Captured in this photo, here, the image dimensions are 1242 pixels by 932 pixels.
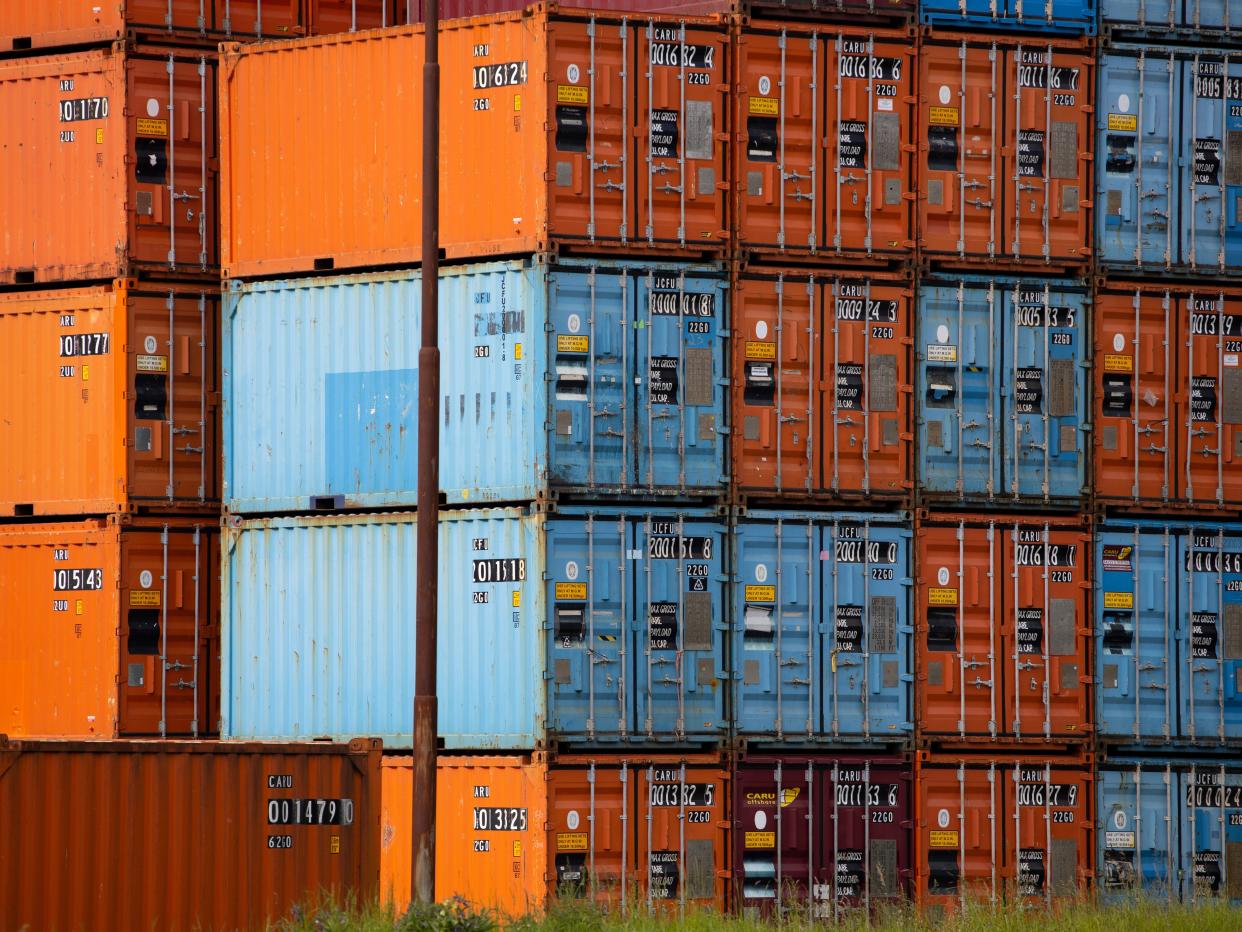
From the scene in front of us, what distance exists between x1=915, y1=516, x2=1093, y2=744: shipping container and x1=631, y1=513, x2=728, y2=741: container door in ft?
8.16

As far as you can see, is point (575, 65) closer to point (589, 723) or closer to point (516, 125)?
point (516, 125)

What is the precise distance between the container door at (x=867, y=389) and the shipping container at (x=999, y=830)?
3.37m

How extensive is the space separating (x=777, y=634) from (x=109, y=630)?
26.4 feet

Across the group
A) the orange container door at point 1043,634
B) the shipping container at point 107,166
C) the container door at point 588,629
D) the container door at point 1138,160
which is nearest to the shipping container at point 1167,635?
the orange container door at point 1043,634

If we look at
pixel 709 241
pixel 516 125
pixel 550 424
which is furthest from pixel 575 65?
pixel 550 424

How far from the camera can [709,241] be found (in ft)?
79.6

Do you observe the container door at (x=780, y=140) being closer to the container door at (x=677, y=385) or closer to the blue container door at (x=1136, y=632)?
the container door at (x=677, y=385)

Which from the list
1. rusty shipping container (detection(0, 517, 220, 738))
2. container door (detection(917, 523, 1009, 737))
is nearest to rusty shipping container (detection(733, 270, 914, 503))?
container door (detection(917, 523, 1009, 737))

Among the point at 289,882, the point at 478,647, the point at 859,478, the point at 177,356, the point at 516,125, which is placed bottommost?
the point at 289,882

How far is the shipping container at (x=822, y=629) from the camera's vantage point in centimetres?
2397

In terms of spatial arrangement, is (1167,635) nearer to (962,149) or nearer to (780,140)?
(962,149)

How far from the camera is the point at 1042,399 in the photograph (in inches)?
990

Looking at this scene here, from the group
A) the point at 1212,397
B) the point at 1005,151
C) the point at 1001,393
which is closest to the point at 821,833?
the point at 1001,393

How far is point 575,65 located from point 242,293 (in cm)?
501
